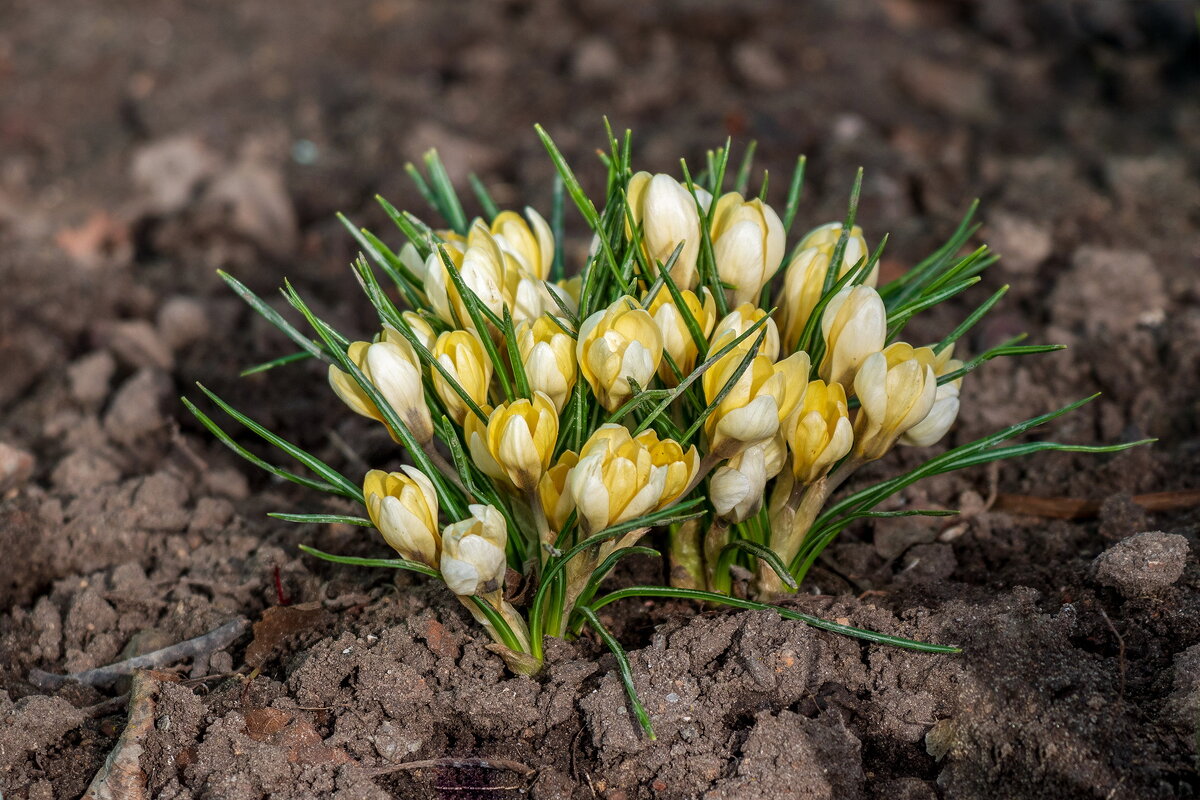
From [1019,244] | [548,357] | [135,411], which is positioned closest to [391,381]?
[548,357]

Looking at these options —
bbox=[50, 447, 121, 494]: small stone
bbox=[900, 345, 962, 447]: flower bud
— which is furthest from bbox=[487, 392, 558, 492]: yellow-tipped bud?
bbox=[50, 447, 121, 494]: small stone

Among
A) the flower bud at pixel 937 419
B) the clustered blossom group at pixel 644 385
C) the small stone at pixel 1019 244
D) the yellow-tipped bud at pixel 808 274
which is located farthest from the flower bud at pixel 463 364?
the small stone at pixel 1019 244

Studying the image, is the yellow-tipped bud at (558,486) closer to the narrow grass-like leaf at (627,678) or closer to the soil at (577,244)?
the narrow grass-like leaf at (627,678)

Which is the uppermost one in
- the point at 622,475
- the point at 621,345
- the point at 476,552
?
the point at 621,345

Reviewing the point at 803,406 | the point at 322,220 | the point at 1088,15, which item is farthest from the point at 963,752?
the point at 1088,15

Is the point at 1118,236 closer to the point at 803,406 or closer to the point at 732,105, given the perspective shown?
the point at 732,105

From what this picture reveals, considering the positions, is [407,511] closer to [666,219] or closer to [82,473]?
[666,219]
